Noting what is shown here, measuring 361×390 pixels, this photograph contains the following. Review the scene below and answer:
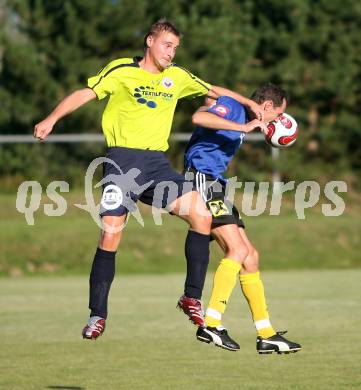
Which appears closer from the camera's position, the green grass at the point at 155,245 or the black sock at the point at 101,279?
the black sock at the point at 101,279

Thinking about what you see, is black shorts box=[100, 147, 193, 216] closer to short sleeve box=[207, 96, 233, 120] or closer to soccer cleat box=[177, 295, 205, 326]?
short sleeve box=[207, 96, 233, 120]

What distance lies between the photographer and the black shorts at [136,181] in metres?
8.54

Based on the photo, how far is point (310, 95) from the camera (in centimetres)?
3159

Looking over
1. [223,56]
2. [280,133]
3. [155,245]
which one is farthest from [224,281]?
[223,56]

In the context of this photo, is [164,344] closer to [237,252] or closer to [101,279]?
[237,252]

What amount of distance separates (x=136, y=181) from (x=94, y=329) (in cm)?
118

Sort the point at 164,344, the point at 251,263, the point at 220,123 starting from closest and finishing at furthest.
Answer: the point at 220,123, the point at 251,263, the point at 164,344

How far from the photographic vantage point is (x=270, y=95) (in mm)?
9086

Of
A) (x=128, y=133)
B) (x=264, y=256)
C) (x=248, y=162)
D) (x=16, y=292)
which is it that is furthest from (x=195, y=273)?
(x=248, y=162)

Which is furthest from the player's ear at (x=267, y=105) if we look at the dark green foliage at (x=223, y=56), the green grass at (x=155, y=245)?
the dark green foliage at (x=223, y=56)

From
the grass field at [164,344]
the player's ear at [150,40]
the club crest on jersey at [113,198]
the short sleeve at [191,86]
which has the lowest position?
the grass field at [164,344]

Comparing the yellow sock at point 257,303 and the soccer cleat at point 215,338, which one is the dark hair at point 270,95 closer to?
the yellow sock at point 257,303

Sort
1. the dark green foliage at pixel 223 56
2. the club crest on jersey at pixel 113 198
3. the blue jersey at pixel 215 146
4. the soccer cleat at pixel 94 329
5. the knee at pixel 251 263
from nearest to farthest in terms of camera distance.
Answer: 1. the soccer cleat at pixel 94 329
2. the club crest on jersey at pixel 113 198
3. the blue jersey at pixel 215 146
4. the knee at pixel 251 263
5. the dark green foliage at pixel 223 56

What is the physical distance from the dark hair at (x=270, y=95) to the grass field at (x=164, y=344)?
91.8 inches
